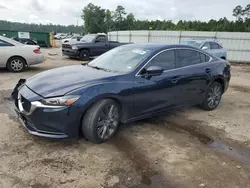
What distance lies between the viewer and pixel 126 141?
3.86m

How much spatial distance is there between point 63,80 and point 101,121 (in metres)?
0.86

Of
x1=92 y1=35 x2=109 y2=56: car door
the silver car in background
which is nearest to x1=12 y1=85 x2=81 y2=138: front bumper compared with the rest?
the silver car in background

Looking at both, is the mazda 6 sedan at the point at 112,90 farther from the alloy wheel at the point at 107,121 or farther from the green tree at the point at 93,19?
the green tree at the point at 93,19

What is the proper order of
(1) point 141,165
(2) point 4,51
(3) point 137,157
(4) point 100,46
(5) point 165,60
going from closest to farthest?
(1) point 141,165, (3) point 137,157, (5) point 165,60, (2) point 4,51, (4) point 100,46

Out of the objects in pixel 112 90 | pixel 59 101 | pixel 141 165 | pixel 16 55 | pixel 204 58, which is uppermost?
pixel 204 58

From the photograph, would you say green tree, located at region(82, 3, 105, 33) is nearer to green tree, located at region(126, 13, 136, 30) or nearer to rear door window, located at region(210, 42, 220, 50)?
green tree, located at region(126, 13, 136, 30)

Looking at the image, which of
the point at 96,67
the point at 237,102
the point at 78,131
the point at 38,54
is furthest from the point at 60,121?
the point at 38,54

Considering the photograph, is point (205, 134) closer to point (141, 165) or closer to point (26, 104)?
point (141, 165)

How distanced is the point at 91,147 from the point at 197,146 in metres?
1.71

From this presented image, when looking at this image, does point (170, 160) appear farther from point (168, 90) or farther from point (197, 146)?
point (168, 90)

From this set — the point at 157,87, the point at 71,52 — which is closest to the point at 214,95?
the point at 157,87

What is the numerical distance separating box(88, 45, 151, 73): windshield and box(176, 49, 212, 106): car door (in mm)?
852

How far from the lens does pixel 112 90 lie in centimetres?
360

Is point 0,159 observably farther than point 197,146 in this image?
No
